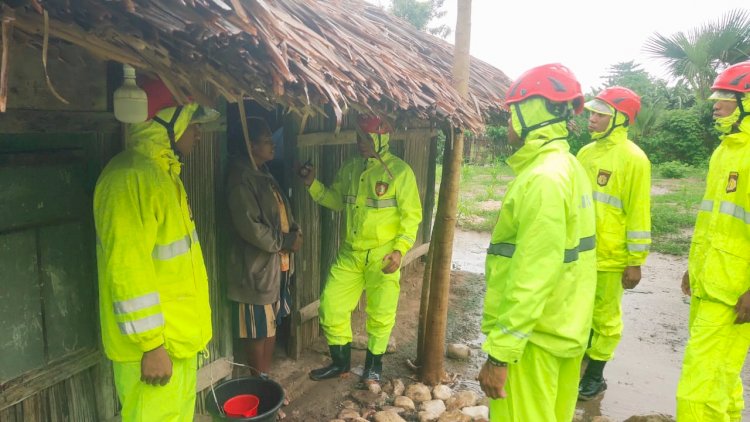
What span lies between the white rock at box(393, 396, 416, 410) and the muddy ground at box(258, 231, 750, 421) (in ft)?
1.31

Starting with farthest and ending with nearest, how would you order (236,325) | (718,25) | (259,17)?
(718,25)
(236,325)
(259,17)

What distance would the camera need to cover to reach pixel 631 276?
13.1 feet

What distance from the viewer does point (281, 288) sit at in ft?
13.1

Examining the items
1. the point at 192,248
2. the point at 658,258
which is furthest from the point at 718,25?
the point at 192,248

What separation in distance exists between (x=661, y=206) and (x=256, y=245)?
41.1ft

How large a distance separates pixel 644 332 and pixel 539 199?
4.69 metres

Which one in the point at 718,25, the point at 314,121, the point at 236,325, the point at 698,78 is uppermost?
the point at 718,25

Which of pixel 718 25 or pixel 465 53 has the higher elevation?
pixel 718 25

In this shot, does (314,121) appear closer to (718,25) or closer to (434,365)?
(434,365)

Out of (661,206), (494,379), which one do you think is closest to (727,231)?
(494,379)

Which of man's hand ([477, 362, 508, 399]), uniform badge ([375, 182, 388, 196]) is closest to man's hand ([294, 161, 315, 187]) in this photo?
uniform badge ([375, 182, 388, 196])

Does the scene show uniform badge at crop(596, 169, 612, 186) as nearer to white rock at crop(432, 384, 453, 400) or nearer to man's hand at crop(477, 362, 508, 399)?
white rock at crop(432, 384, 453, 400)

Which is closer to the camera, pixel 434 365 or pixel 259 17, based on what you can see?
pixel 259 17

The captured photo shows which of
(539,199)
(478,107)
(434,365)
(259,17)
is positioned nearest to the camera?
(259,17)
